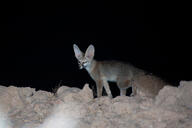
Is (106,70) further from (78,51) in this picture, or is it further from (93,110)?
(93,110)

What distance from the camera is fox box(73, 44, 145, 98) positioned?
837 cm

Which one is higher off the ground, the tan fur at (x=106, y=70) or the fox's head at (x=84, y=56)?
the fox's head at (x=84, y=56)

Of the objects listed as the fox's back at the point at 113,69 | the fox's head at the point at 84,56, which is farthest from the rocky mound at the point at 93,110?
the fox's back at the point at 113,69

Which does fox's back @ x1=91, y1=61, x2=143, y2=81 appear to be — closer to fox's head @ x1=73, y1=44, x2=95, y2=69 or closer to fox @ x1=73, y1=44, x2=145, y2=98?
fox @ x1=73, y1=44, x2=145, y2=98

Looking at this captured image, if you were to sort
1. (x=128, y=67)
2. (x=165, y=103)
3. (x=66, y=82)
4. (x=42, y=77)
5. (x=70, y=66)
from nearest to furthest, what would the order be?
(x=165, y=103)
(x=128, y=67)
(x=66, y=82)
(x=42, y=77)
(x=70, y=66)

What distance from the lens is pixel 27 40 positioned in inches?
1093

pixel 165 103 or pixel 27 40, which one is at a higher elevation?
pixel 27 40

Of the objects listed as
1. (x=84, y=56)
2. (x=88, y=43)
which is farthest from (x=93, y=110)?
(x=88, y=43)

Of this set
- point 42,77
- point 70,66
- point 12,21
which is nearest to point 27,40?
point 12,21

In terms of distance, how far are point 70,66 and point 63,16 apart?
1123 cm

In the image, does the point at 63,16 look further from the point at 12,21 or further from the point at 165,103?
the point at 165,103

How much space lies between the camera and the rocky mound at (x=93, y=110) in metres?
4.14

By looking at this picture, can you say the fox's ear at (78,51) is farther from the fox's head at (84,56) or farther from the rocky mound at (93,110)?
the rocky mound at (93,110)

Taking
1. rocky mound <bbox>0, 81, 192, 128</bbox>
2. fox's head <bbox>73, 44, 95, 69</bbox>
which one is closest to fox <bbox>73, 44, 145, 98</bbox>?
fox's head <bbox>73, 44, 95, 69</bbox>
